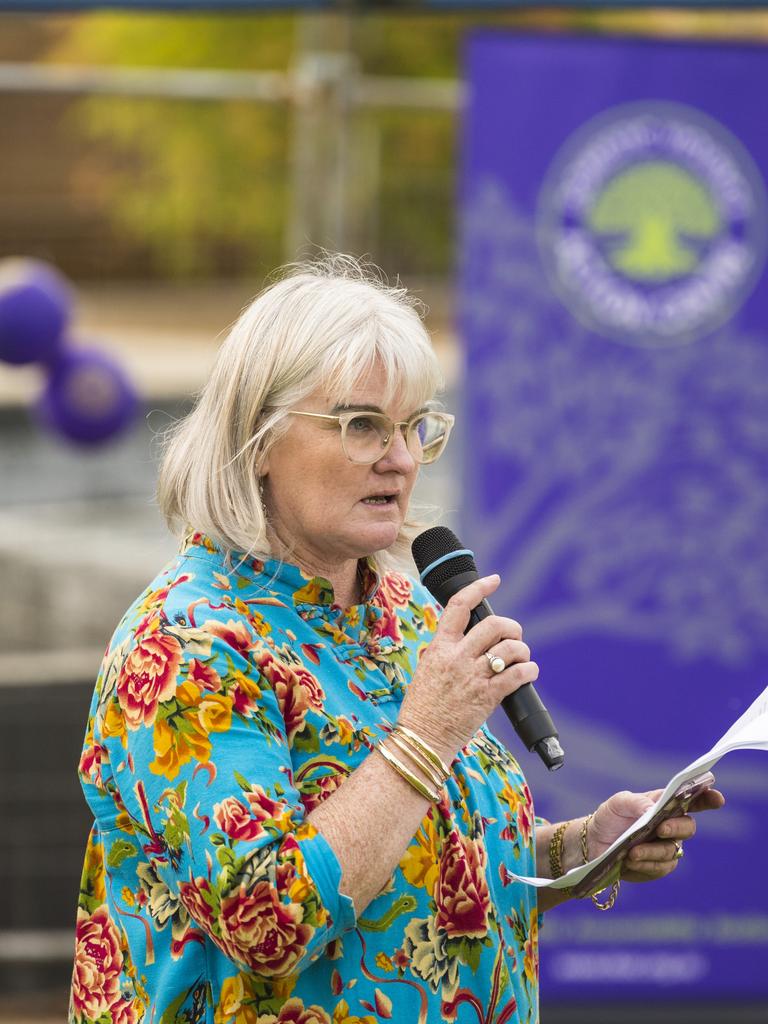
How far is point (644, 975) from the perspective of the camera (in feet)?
14.1

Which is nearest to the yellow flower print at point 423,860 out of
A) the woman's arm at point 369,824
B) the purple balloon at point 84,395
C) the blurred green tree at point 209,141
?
the woman's arm at point 369,824

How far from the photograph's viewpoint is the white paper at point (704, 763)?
1.73 m

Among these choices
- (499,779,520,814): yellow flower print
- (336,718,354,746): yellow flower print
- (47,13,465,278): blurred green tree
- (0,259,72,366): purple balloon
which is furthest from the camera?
(47,13,465,278): blurred green tree

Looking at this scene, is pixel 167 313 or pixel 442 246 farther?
pixel 167 313

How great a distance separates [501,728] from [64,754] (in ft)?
5.93

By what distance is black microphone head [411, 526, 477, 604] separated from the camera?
6.38 ft

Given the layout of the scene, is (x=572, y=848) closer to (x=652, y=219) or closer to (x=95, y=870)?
(x=95, y=870)

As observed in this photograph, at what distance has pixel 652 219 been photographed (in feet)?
14.0

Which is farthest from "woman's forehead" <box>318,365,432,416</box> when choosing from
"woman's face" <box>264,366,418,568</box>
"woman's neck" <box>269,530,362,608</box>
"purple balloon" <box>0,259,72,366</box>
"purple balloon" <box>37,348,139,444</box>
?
"purple balloon" <box>37,348,139,444</box>

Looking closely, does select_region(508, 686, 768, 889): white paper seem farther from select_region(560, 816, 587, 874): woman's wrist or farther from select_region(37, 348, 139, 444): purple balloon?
select_region(37, 348, 139, 444): purple balloon

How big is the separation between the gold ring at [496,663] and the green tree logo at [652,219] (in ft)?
8.98

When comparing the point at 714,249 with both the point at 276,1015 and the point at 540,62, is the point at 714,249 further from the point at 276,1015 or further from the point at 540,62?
the point at 276,1015

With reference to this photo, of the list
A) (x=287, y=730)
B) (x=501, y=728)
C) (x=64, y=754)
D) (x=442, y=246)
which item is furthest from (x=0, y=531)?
(x=442, y=246)

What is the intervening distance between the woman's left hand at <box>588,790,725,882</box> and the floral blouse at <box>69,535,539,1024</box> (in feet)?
0.43
